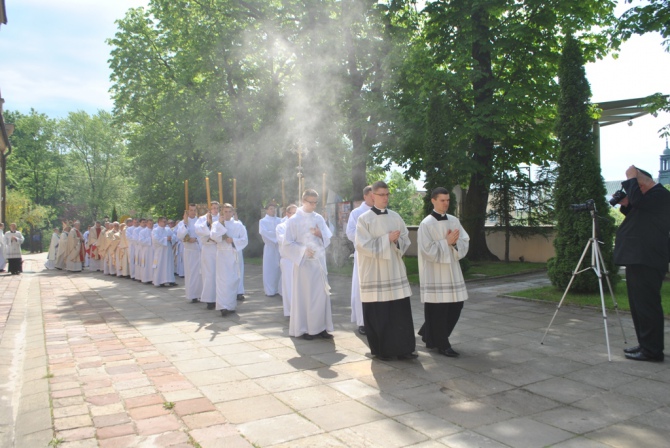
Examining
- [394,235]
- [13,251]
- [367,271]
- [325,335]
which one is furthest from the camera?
[13,251]

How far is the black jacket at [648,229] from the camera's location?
5602mm

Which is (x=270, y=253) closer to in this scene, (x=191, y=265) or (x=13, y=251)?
(x=191, y=265)

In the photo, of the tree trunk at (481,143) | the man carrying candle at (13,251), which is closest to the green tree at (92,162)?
the man carrying candle at (13,251)

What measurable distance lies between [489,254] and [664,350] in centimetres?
1191

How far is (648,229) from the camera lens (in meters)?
5.69

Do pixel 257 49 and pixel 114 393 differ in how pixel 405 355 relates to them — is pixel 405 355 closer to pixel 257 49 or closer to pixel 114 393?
pixel 114 393

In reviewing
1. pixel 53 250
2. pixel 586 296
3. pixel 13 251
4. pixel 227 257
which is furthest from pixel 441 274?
pixel 53 250

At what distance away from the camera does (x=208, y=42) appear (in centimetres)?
2189

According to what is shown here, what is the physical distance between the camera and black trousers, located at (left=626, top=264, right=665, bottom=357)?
Answer: 552 centimetres

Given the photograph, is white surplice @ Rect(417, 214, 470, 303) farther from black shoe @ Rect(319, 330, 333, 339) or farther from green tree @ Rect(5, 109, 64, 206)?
green tree @ Rect(5, 109, 64, 206)

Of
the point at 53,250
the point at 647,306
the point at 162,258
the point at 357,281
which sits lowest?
the point at 647,306

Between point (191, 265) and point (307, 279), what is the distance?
4992mm

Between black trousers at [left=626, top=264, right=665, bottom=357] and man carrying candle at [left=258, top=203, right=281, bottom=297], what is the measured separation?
749 cm

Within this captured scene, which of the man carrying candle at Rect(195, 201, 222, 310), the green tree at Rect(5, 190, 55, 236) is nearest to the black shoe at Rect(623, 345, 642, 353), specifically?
the man carrying candle at Rect(195, 201, 222, 310)
